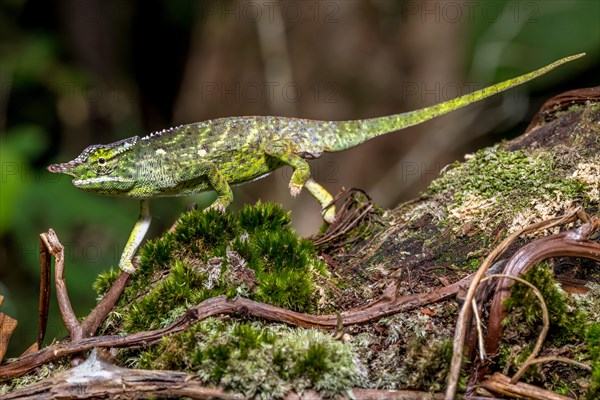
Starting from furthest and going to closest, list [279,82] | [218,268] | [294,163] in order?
[279,82] < [294,163] < [218,268]

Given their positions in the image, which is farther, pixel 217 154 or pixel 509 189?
pixel 217 154

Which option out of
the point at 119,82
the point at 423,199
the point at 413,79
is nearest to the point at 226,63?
the point at 119,82

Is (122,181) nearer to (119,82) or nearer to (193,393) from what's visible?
(193,393)

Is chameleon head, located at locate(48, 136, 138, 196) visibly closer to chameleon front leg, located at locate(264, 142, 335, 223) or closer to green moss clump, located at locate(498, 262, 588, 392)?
chameleon front leg, located at locate(264, 142, 335, 223)

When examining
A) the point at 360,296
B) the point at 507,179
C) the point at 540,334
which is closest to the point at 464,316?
the point at 540,334

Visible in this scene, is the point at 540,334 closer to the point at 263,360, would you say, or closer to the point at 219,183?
the point at 263,360

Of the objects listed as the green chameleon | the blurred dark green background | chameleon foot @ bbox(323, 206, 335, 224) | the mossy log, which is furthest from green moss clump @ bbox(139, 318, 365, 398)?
the blurred dark green background

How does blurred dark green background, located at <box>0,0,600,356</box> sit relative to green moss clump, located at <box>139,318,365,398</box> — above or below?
above
